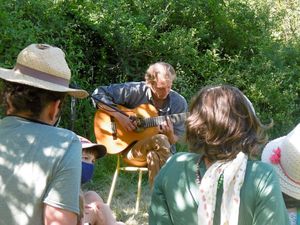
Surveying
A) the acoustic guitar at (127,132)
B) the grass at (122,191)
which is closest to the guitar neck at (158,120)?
the acoustic guitar at (127,132)

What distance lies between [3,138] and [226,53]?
19.0ft

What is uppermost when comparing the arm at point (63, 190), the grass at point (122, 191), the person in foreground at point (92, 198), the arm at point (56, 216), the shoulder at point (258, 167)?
the shoulder at point (258, 167)

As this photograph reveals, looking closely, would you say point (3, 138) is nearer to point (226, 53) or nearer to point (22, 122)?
point (22, 122)

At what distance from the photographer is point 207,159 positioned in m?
1.77

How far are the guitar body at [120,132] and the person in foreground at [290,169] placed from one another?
8.09 feet

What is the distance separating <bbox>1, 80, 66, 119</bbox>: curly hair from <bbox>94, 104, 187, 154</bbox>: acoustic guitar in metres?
2.75

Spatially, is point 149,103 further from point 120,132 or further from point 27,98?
point 27,98

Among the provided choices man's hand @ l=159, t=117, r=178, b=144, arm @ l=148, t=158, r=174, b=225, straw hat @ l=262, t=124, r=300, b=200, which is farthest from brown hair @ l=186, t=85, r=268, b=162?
man's hand @ l=159, t=117, r=178, b=144

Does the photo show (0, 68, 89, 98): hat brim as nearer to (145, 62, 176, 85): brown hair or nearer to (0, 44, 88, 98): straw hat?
(0, 44, 88, 98): straw hat

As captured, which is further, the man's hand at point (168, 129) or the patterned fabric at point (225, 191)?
the man's hand at point (168, 129)

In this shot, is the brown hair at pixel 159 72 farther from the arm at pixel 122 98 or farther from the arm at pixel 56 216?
the arm at pixel 56 216

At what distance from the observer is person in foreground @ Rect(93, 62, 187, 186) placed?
4395mm

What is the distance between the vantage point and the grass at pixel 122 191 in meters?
4.53

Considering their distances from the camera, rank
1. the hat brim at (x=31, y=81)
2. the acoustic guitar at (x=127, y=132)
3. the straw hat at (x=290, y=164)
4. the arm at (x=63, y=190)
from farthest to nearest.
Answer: the acoustic guitar at (x=127, y=132)
the straw hat at (x=290, y=164)
the hat brim at (x=31, y=81)
the arm at (x=63, y=190)
